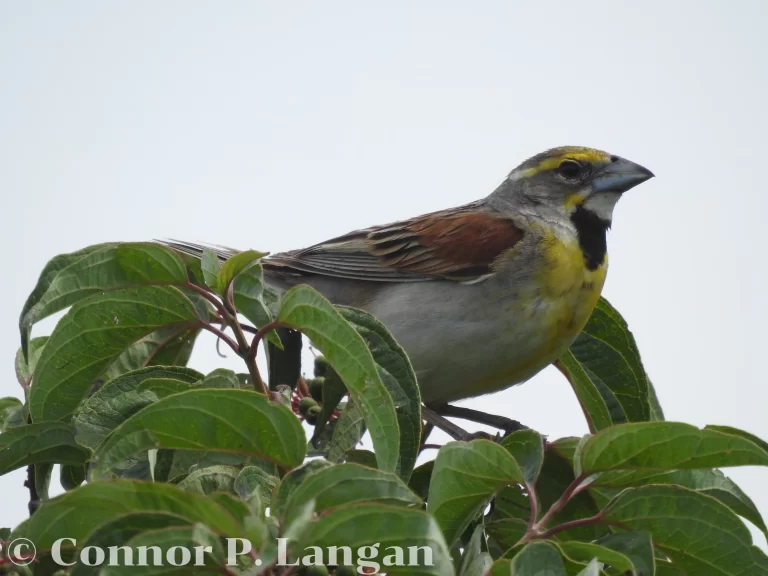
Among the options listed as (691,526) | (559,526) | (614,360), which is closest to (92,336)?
(559,526)

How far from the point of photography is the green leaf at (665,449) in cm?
224

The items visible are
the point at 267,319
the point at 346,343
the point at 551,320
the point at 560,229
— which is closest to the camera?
the point at 346,343

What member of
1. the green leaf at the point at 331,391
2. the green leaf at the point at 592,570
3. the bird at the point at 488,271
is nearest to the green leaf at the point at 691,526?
the green leaf at the point at 592,570

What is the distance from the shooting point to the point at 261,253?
2596mm

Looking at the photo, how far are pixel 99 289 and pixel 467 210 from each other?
3.48 meters

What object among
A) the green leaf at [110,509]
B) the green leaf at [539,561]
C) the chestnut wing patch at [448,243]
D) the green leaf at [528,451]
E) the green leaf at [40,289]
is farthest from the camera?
the chestnut wing patch at [448,243]

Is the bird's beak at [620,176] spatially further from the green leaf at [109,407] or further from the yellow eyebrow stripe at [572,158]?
the green leaf at [109,407]

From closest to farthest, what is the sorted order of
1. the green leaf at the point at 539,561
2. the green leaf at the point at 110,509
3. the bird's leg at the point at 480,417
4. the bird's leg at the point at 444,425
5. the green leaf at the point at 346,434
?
the green leaf at the point at 110,509 < the green leaf at the point at 539,561 < the green leaf at the point at 346,434 < the bird's leg at the point at 444,425 < the bird's leg at the point at 480,417

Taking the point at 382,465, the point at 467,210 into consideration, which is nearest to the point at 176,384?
the point at 382,465

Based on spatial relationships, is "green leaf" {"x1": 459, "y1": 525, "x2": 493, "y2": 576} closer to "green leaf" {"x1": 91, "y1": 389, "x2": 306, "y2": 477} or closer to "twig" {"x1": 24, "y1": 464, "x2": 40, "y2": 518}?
"green leaf" {"x1": 91, "y1": 389, "x2": 306, "y2": 477}

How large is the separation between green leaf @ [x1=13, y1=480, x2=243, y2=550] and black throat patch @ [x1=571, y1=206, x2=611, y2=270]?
3.48 m

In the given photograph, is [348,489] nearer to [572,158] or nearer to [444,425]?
[444,425]

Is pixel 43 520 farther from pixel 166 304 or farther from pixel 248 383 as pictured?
pixel 248 383

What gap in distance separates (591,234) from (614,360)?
149 centimetres
